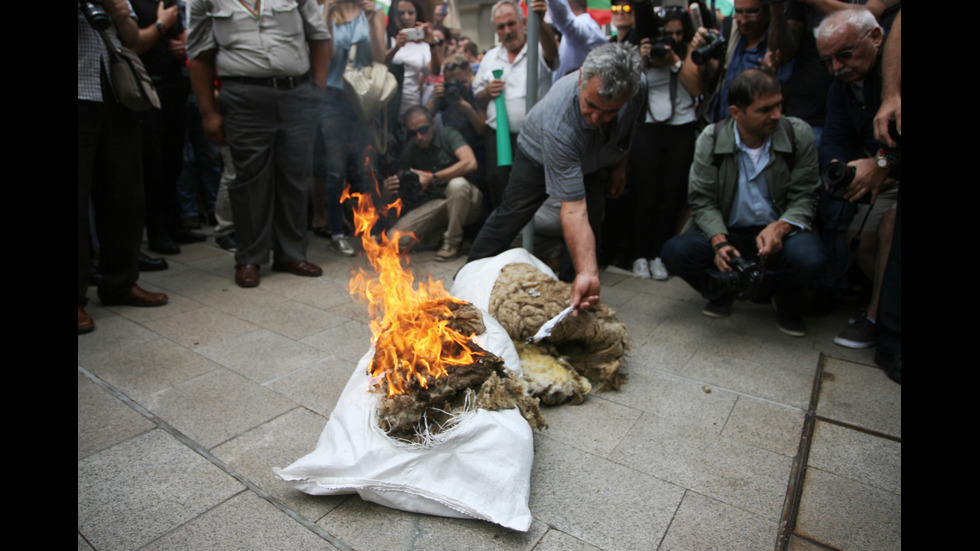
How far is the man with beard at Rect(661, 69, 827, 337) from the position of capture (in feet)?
12.1

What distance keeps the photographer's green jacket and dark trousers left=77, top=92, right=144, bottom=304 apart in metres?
3.87

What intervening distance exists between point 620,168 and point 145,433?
11.3ft

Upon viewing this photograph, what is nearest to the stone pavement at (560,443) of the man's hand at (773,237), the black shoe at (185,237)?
the man's hand at (773,237)

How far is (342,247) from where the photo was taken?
19.2 ft

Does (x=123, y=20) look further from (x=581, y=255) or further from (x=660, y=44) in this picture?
(x=660, y=44)

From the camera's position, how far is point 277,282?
4906 mm

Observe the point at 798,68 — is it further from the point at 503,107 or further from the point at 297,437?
the point at 297,437

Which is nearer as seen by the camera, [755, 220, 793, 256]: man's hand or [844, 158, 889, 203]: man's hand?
[844, 158, 889, 203]: man's hand

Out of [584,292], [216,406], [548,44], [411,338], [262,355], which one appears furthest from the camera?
[548,44]

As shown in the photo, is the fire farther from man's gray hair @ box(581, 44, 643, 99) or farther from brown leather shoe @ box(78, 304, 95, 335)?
brown leather shoe @ box(78, 304, 95, 335)

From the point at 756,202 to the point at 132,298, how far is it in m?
4.43

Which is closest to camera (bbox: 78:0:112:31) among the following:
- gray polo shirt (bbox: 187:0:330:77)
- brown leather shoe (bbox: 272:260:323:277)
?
gray polo shirt (bbox: 187:0:330:77)

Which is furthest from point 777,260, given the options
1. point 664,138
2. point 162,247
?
point 162,247

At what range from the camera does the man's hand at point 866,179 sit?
133 inches
